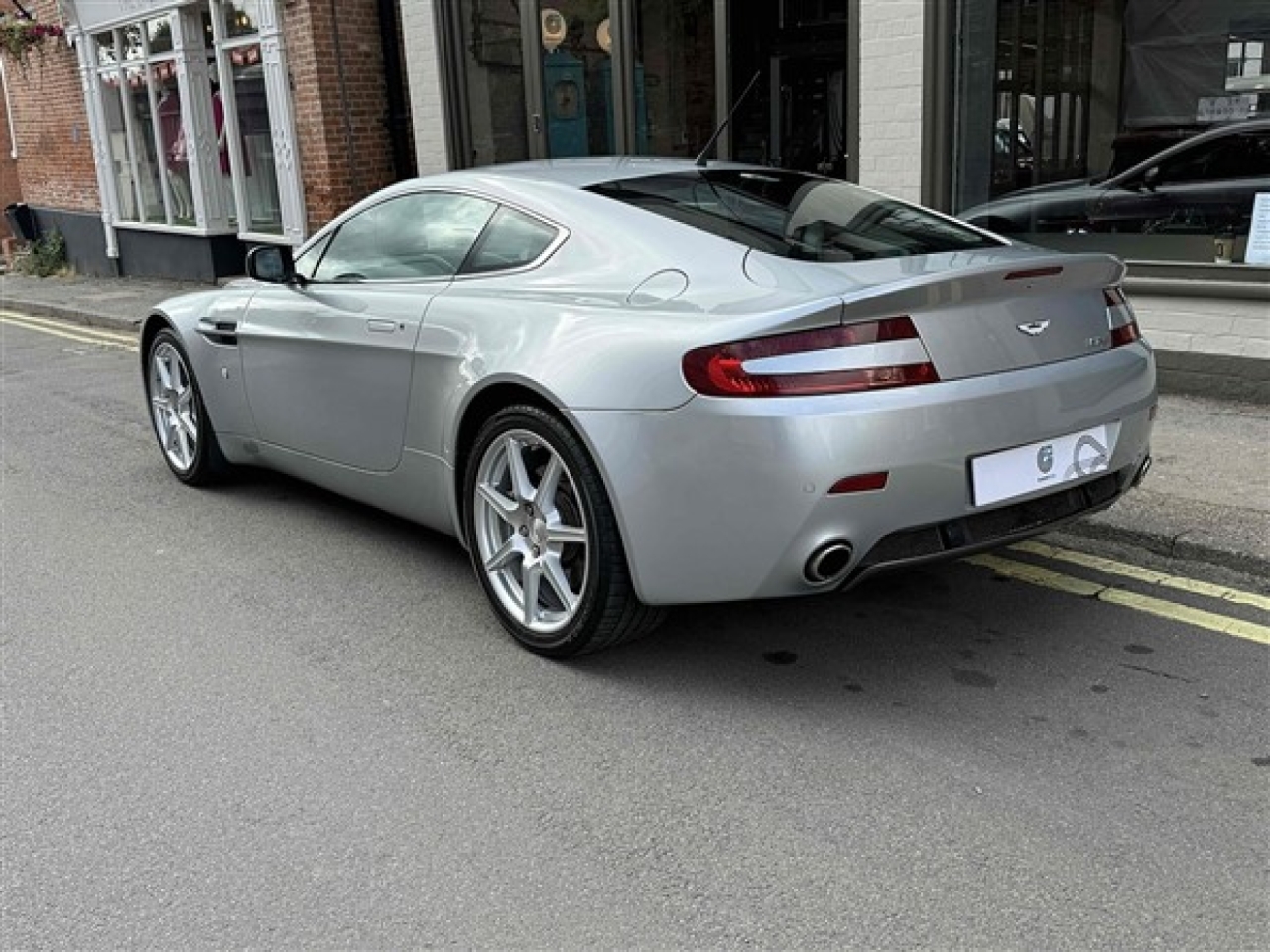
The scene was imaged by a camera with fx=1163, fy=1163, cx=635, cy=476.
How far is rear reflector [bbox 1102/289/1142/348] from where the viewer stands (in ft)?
11.7

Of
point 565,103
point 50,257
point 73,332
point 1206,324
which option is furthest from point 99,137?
point 1206,324

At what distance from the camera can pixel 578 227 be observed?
375cm

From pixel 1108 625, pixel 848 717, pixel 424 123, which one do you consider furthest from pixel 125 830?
pixel 424 123

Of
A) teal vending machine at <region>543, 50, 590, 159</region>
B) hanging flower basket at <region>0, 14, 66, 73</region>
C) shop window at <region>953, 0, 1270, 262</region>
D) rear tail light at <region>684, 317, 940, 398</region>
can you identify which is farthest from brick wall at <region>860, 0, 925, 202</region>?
hanging flower basket at <region>0, 14, 66, 73</region>

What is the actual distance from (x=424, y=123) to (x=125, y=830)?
30.8 feet

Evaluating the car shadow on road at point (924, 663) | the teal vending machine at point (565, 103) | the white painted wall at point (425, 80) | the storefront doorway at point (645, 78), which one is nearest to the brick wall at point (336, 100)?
the white painted wall at point (425, 80)

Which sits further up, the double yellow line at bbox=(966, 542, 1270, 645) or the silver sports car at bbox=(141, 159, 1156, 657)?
the silver sports car at bbox=(141, 159, 1156, 657)

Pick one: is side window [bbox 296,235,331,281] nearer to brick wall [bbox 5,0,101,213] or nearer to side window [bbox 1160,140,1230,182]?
side window [bbox 1160,140,1230,182]

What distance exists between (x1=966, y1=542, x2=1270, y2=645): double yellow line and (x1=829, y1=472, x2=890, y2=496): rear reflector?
4.90 feet

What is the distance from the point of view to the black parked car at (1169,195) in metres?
6.46

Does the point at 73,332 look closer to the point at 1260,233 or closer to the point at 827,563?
the point at 1260,233

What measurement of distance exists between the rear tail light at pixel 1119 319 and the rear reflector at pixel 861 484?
42.4 inches

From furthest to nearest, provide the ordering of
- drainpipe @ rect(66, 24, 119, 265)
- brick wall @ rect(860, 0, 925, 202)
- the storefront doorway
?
drainpipe @ rect(66, 24, 119, 265), the storefront doorway, brick wall @ rect(860, 0, 925, 202)

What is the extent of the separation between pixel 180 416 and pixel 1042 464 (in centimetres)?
430
